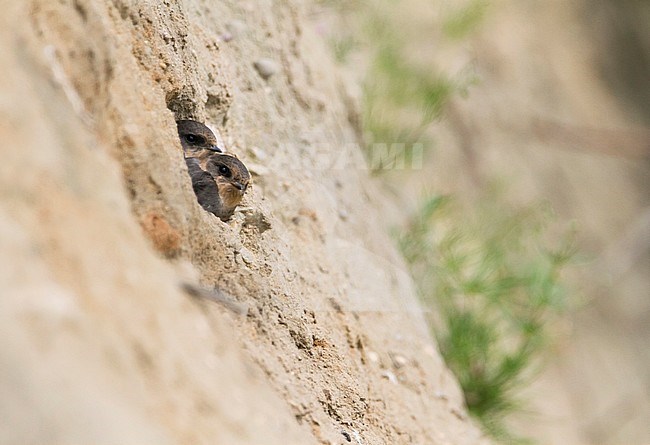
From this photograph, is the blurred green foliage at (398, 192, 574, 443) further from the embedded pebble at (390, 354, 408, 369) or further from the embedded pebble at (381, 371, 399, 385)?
the embedded pebble at (381, 371, 399, 385)

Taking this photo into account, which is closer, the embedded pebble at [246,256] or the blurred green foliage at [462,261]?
the embedded pebble at [246,256]

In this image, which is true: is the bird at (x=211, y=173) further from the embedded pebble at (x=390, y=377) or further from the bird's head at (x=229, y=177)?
the embedded pebble at (x=390, y=377)

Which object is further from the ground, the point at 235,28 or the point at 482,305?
the point at 235,28

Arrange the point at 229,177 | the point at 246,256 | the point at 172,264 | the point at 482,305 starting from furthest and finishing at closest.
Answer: the point at 482,305
the point at 229,177
the point at 246,256
the point at 172,264

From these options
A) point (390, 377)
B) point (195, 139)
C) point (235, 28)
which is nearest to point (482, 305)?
point (390, 377)

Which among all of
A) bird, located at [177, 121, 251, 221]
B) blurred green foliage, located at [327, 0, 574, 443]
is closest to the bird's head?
bird, located at [177, 121, 251, 221]

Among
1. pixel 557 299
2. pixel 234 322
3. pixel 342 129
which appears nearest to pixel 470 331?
pixel 557 299

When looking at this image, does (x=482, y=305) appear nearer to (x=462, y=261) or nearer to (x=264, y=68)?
(x=462, y=261)

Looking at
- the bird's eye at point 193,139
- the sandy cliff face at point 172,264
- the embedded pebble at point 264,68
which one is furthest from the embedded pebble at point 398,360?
the embedded pebble at point 264,68
